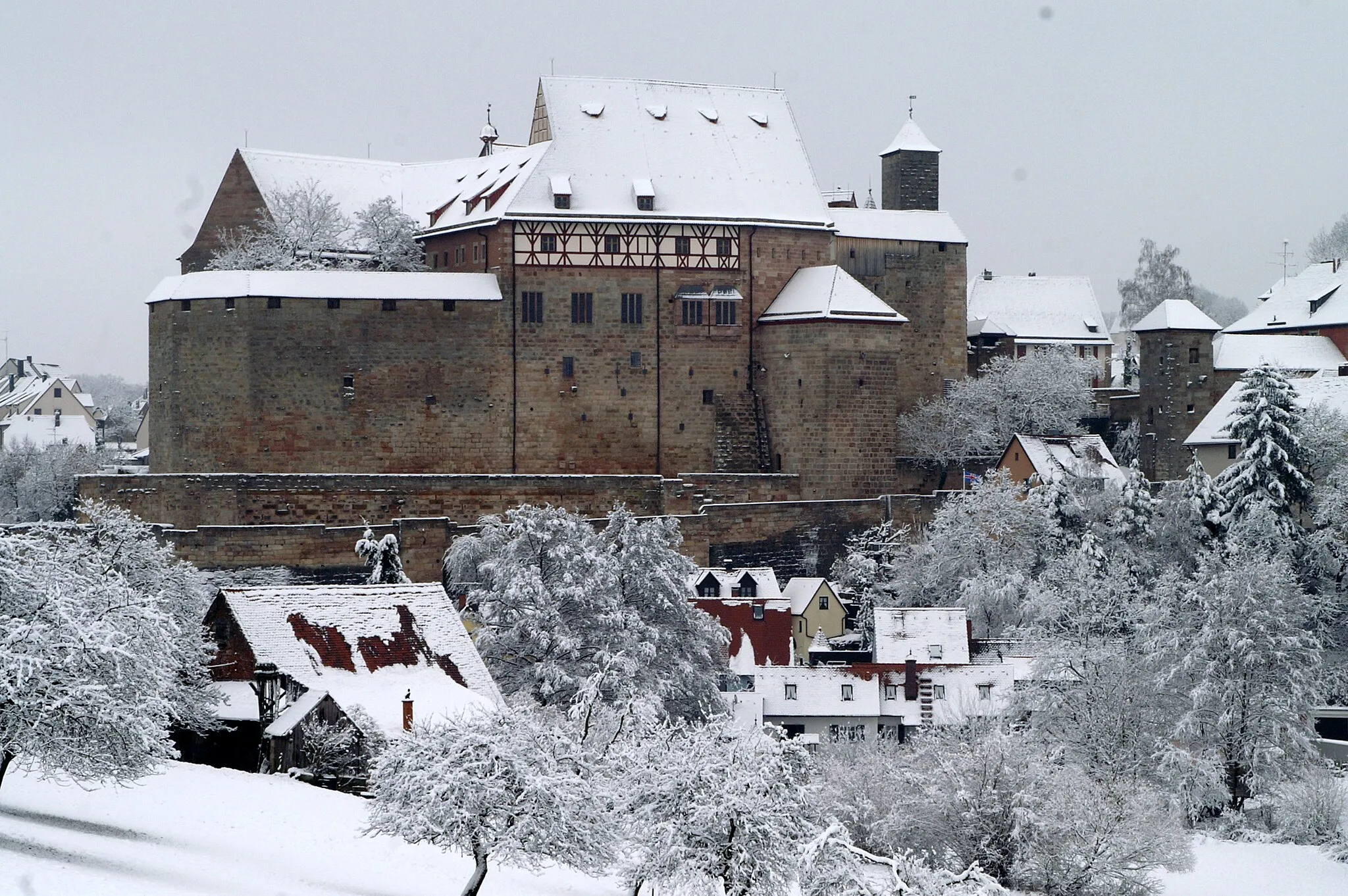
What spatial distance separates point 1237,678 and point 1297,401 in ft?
51.4

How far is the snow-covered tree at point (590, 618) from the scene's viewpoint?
116ft

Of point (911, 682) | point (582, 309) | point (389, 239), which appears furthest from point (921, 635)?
point (389, 239)

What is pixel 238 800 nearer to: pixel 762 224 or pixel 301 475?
pixel 301 475

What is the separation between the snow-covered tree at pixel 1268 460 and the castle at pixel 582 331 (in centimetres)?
964

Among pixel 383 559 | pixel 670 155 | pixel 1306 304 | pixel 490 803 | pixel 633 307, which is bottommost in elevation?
pixel 490 803

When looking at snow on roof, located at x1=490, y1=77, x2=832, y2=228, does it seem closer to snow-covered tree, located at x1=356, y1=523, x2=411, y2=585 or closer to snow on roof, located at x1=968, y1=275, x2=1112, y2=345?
snow-covered tree, located at x1=356, y1=523, x2=411, y2=585

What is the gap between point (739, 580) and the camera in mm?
47875

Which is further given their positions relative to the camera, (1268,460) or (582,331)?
(582,331)

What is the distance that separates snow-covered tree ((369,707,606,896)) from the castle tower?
45.5 m

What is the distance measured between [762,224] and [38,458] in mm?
28509

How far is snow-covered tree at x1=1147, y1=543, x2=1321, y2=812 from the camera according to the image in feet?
124

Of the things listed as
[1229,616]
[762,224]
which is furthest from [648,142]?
[1229,616]

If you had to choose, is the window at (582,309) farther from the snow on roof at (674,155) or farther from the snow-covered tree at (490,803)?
the snow-covered tree at (490,803)

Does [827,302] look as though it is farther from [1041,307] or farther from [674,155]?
[1041,307]
